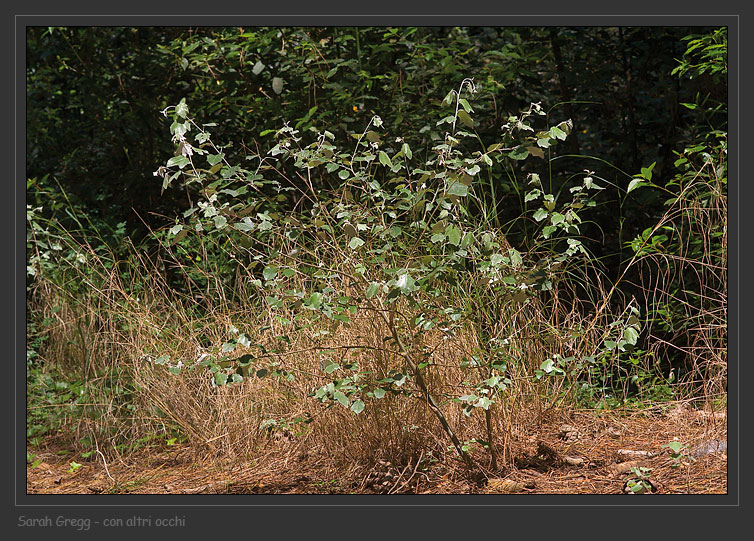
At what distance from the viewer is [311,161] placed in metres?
3.28

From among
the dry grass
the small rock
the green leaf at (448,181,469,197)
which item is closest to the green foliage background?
the dry grass

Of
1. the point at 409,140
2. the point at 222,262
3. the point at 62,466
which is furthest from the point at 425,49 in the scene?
the point at 62,466

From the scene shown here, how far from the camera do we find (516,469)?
350 cm

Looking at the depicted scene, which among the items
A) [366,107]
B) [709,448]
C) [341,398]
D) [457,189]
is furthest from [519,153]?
[366,107]

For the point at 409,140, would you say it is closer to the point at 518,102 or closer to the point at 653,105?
the point at 518,102

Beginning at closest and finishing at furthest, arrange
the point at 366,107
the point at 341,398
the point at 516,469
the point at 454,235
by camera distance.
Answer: the point at 454,235 < the point at 341,398 < the point at 516,469 < the point at 366,107

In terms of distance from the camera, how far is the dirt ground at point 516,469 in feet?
11.1

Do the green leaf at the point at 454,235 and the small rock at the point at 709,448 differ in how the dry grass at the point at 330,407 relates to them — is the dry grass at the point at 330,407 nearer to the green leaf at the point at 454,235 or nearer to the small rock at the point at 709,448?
the small rock at the point at 709,448

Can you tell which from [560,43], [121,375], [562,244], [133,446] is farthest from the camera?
[560,43]

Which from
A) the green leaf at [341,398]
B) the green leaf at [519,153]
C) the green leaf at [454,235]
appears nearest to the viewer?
the green leaf at [454,235]

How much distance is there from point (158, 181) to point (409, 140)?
2388 millimetres

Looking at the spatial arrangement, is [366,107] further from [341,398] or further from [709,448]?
[709,448]

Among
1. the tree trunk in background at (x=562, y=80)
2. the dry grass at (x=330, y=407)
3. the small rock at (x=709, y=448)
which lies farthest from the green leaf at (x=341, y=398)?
the tree trunk in background at (x=562, y=80)

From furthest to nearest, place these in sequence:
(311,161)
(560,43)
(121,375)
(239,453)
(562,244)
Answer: (560,43)
(562,244)
(121,375)
(239,453)
(311,161)
